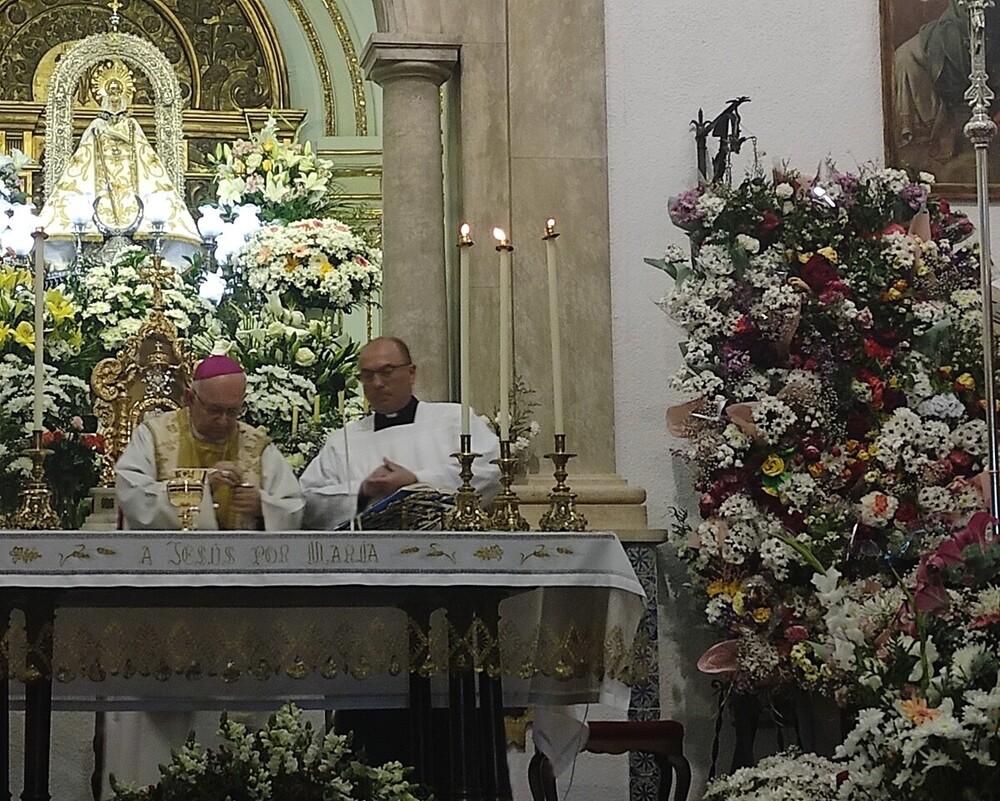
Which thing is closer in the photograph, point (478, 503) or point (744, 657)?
point (478, 503)

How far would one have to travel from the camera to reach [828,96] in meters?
8.62

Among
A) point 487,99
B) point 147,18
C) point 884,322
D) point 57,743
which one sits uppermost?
point 147,18

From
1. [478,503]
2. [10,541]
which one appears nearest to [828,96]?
[478,503]

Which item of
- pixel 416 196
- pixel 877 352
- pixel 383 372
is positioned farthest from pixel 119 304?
pixel 877 352

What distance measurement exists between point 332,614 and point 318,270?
10.9ft

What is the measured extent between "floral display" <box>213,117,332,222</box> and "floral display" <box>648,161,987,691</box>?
11.3 feet

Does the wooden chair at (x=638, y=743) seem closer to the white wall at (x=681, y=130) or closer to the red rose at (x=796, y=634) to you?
the red rose at (x=796, y=634)

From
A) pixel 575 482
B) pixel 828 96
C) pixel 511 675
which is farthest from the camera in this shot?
pixel 828 96

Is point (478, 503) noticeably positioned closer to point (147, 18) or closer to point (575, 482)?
point (575, 482)

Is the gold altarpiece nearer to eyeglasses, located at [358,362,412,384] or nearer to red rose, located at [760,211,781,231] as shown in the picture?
red rose, located at [760,211,781,231]

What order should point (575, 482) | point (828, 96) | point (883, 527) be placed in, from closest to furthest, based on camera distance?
point (883, 527), point (575, 482), point (828, 96)

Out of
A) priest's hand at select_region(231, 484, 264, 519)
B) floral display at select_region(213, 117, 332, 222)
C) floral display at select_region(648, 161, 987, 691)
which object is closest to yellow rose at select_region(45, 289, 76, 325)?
floral display at select_region(213, 117, 332, 222)

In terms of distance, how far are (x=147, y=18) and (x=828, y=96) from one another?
586 cm

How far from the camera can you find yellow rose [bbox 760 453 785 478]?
23.9 feet
